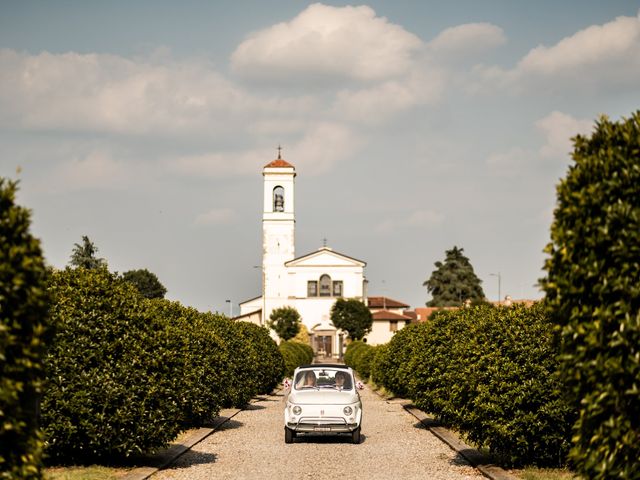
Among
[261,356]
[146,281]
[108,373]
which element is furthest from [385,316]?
[108,373]

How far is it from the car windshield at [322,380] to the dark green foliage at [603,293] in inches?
445

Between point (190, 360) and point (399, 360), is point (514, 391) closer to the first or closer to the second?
point (190, 360)

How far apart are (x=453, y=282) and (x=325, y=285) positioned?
1666 centimetres

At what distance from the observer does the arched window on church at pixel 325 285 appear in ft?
341

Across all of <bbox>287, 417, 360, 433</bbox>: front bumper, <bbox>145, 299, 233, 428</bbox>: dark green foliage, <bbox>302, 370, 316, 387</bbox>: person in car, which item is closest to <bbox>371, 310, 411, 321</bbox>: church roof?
<bbox>145, 299, 233, 428</bbox>: dark green foliage

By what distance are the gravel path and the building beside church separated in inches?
3133

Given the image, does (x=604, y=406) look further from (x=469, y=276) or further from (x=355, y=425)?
(x=469, y=276)

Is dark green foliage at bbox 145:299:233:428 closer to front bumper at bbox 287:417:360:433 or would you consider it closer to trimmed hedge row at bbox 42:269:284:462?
trimmed hedge row at bbox 42:269:284:462

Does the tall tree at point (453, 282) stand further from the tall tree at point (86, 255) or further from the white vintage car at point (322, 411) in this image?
the white vintage car at point (322, 411)

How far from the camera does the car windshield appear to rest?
1830 centimetres

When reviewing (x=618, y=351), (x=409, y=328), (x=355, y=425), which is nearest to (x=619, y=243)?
(x=618, y=351)

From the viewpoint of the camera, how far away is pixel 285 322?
9325cm

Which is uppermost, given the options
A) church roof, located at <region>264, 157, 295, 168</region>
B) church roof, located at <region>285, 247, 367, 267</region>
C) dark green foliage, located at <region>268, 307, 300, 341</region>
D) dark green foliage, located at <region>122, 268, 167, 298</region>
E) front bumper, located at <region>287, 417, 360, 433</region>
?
church roof, located at <region>264, 157, 295, 168</region>

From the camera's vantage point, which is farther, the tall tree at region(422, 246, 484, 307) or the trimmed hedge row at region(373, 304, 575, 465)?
the tall tree at region(422, 246, 484, 307)
